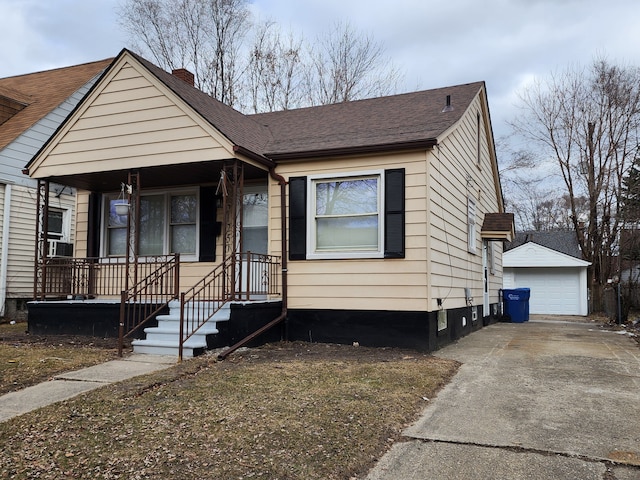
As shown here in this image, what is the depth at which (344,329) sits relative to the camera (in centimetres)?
859

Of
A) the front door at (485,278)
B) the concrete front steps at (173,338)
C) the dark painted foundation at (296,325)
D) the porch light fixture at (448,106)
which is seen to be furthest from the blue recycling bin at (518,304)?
the concrete front steps at (173,338)

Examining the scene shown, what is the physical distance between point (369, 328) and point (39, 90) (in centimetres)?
1459

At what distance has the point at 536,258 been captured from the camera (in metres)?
22.8

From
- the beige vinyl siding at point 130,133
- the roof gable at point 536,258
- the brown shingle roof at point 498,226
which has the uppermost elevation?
the beige vinyl siding at point 130,133

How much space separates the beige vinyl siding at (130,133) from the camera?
8.82m

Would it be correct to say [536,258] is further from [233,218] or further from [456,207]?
[233,218]

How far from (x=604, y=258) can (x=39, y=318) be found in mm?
22543

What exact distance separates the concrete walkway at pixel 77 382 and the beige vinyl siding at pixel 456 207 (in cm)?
427

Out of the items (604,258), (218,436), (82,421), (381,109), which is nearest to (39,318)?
(82,421)

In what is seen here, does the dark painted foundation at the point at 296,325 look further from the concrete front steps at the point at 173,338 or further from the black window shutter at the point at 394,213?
the black window shutter at the point at 394,213

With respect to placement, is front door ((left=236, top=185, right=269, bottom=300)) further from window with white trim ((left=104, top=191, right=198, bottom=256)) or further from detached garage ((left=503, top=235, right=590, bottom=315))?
detached garage ((left=503, top=235, right=590, bottom=315))

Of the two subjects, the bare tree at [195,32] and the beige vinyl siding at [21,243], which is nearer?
the beige vinyl siding at [21,243]

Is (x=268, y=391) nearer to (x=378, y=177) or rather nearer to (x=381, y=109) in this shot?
(x=378, y=177)

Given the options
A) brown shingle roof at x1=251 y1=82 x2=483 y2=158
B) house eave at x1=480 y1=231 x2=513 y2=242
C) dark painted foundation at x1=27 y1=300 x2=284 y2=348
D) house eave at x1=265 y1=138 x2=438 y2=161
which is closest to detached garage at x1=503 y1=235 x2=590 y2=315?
house eave at x1=480 y1=231 x2=513 y2=242
